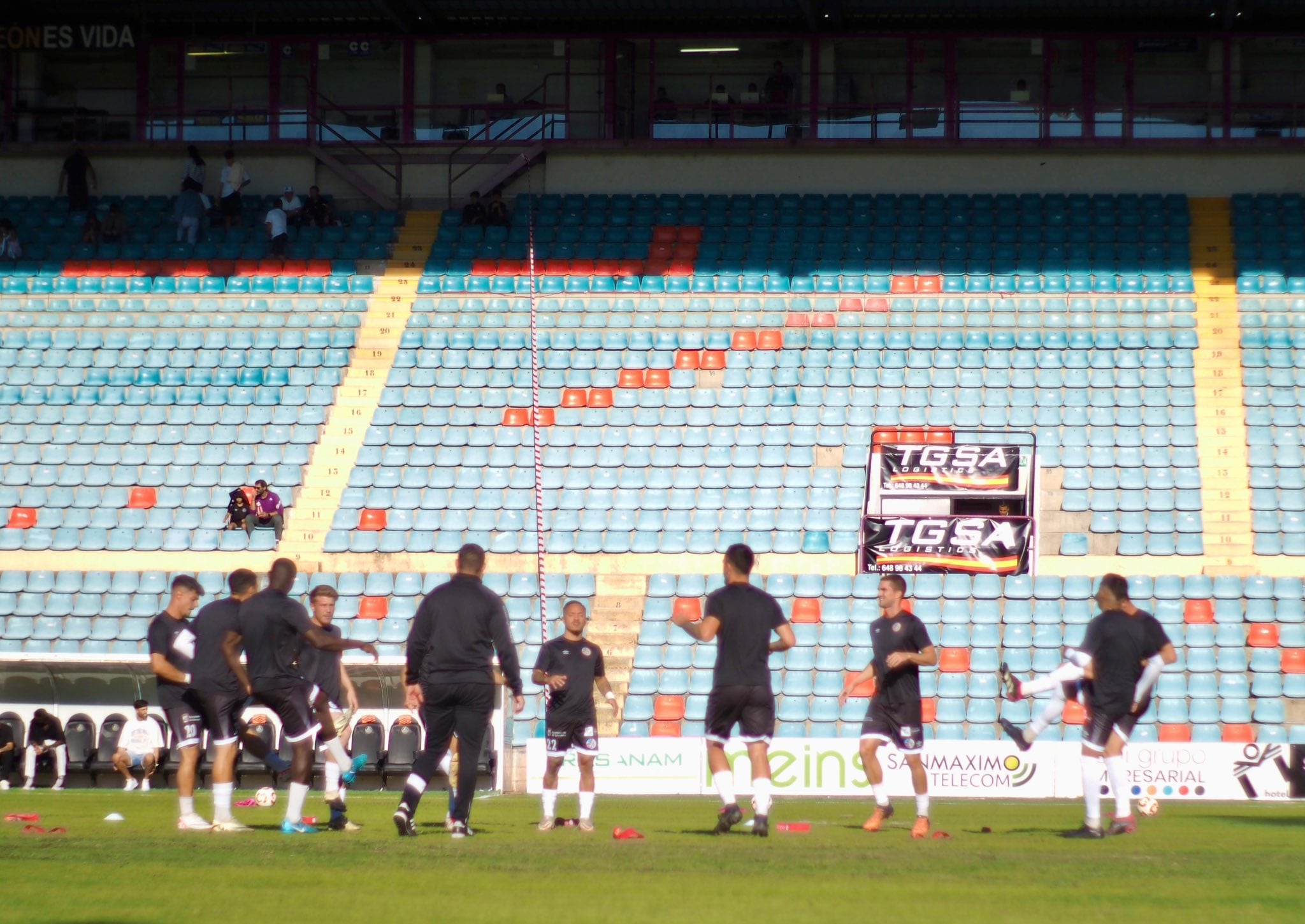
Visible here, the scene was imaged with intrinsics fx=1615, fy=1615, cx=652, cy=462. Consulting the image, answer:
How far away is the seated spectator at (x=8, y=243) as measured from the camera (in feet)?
91.0

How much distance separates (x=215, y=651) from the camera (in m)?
10.8

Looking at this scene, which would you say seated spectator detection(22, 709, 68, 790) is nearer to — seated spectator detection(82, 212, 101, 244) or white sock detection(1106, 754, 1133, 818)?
white sock detection(1106, 754, 1133, 818)

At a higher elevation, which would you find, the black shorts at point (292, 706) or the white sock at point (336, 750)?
the black shorts at point (292, 706)

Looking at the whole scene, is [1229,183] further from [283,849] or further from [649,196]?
[283,849]

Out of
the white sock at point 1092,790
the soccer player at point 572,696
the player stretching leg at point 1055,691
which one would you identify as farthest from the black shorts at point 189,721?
the white sock at point 1092,790

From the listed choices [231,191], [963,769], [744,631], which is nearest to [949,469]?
[963,769]

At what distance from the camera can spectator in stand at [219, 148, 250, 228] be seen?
1115 inches

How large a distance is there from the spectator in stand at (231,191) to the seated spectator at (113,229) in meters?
1.76

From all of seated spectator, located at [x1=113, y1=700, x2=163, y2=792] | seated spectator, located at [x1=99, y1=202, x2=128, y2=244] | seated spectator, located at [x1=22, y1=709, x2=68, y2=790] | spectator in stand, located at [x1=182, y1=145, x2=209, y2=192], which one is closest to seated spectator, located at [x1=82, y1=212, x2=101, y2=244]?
seated spectator, located at [x1=99, y1=202, x2=128, y2=244]

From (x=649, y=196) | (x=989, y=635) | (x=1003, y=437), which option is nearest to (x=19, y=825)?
(x=989, y=635)

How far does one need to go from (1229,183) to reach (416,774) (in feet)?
70.6

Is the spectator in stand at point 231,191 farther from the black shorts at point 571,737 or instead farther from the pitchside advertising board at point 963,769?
the black shorts at point 571,737

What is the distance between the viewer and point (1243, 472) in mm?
21625

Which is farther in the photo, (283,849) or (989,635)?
(989,635)
